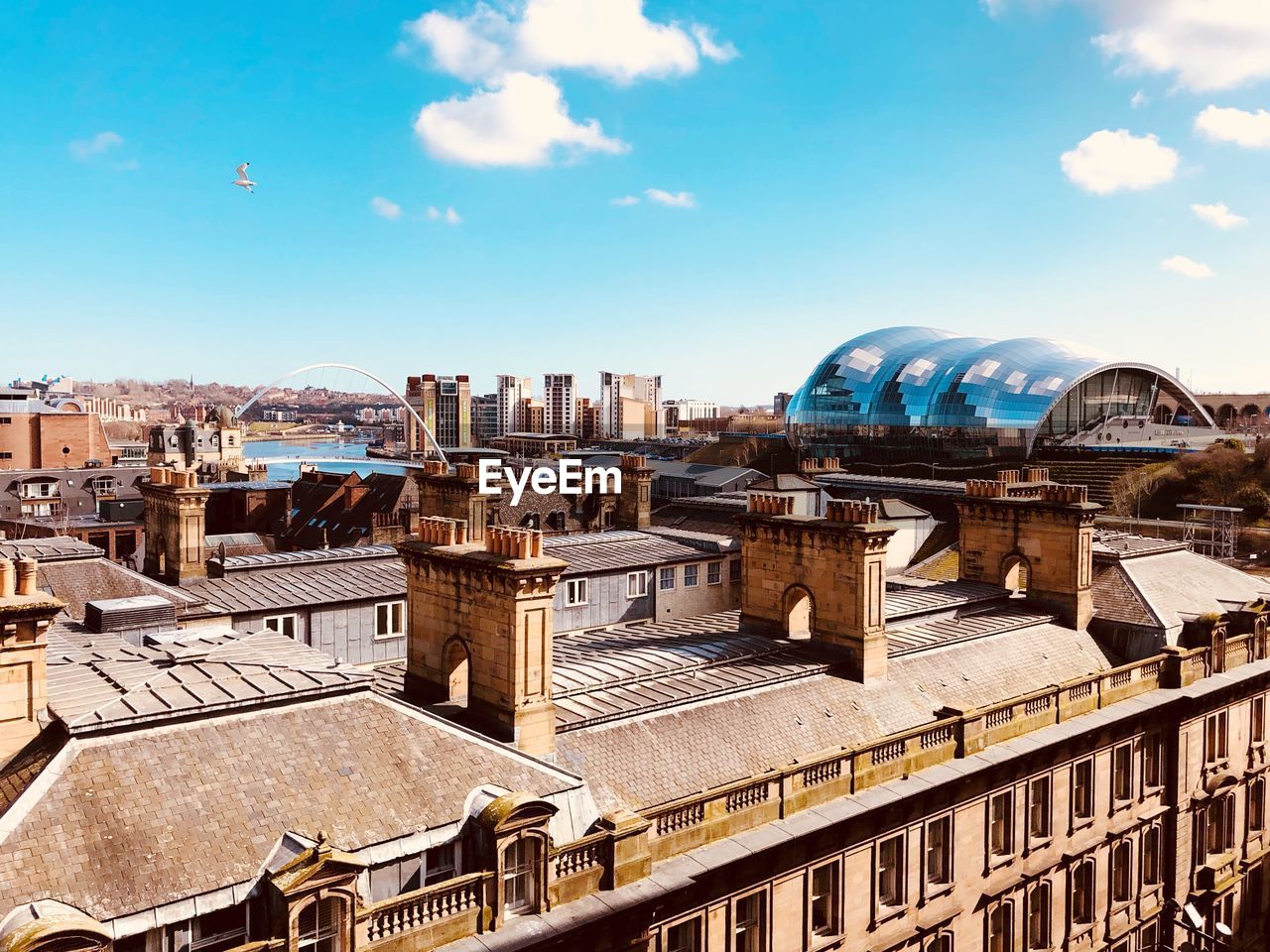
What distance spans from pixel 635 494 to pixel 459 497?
1229cm

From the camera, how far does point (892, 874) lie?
2327 centimetres

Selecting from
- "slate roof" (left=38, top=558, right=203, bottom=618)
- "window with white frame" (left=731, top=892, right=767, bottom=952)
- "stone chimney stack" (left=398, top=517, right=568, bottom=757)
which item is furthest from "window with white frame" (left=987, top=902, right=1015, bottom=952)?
"slate roof" (left=38, top=558, right=203, bottom=618)

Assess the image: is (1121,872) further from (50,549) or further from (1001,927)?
(50,549)

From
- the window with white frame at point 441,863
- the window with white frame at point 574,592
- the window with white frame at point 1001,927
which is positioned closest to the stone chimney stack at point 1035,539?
the window with white frame at point 1001,927

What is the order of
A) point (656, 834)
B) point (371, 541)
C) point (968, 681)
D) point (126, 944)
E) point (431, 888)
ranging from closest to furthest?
point (126, 944) → point (431, 888) → point (656, 834) → point (968, 681) → point (371, 541)

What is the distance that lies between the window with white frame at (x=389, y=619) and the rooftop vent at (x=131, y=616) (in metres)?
6.89

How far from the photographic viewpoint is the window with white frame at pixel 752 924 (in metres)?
20.1

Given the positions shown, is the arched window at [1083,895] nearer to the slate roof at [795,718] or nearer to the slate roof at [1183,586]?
Result: the slate roof at [795,718]

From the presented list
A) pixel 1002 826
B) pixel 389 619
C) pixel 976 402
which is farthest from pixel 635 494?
pixel 976 402

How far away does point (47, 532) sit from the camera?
6556cm

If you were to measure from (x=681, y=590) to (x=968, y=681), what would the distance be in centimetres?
1188

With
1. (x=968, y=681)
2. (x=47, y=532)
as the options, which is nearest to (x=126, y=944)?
(x=968, y=681)

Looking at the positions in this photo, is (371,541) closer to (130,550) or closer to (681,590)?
(130,550)

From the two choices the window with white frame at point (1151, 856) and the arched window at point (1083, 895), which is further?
the window with white frame at point (1151, 856)
